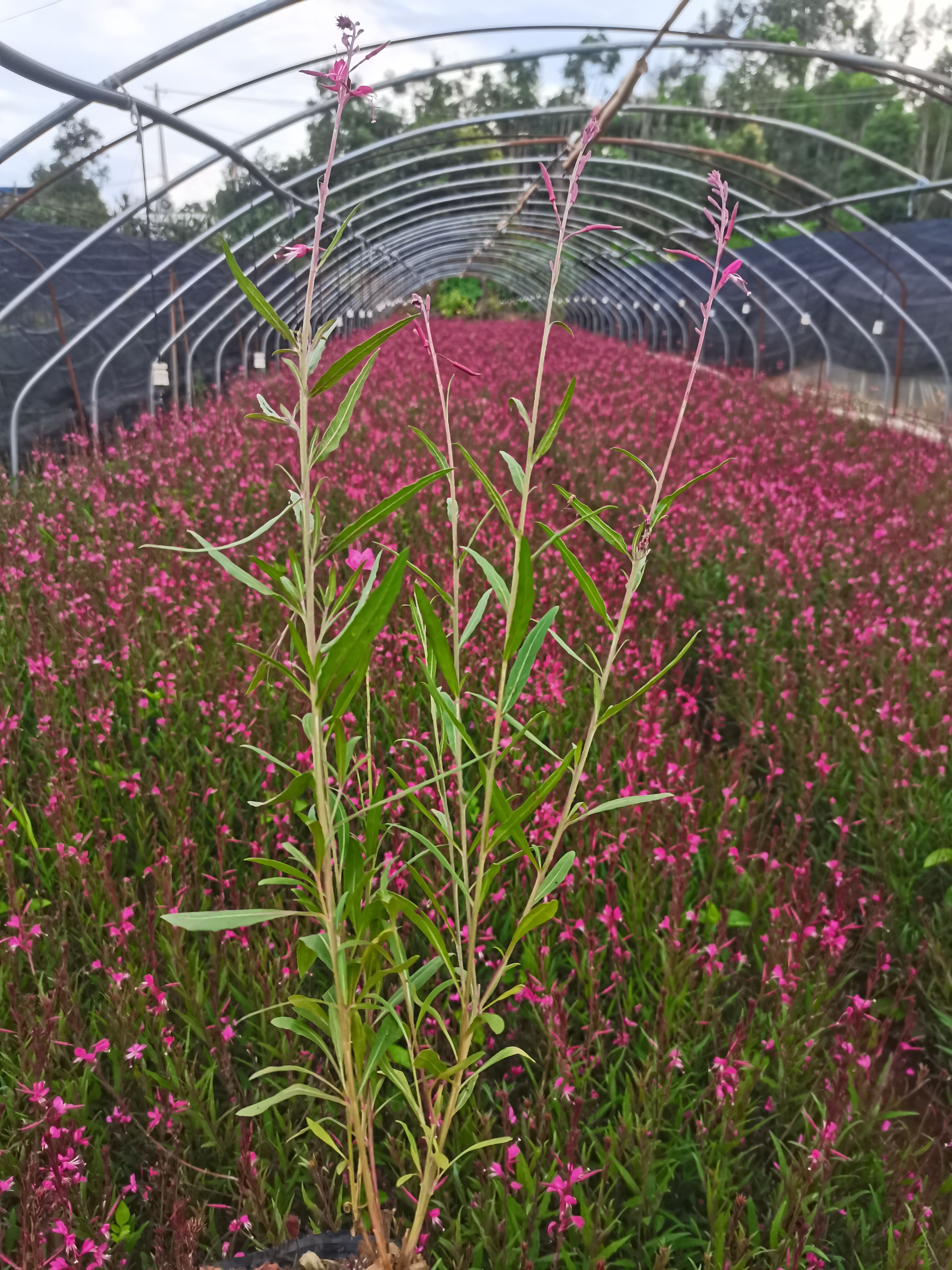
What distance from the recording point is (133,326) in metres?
9.87

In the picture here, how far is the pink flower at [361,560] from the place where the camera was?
953mm

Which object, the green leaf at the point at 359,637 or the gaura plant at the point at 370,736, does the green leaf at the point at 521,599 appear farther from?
the green leaf at the point at 359,637

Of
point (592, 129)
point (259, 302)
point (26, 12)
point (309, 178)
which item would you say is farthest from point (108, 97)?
point (309, 178)

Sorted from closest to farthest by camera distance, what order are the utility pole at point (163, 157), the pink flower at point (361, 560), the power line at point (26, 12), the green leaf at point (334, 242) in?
the green leaf at point (334, 242) → the pink flower at point (361, 560) → the power line at point (26, 12) → the utility pole at point (163, 157)

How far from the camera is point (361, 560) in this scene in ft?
3.15

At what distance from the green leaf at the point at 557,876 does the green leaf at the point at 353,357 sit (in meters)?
0.65

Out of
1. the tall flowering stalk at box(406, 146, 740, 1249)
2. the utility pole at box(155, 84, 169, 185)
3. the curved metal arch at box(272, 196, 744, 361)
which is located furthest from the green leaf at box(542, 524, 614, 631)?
the curved metal arch at box(272, 196, 744, 361)

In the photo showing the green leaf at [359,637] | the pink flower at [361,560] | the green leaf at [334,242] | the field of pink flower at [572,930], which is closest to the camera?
the green leaf at [334,242]

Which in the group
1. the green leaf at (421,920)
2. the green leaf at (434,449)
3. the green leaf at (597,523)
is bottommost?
the green leaf at (421,920)

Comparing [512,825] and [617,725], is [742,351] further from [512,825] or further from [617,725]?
[512,825]

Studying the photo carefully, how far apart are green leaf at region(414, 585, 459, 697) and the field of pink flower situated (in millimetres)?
111

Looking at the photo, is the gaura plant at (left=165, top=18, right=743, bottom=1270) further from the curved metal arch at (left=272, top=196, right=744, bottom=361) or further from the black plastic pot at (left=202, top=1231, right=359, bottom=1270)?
the curved metal arch at (left=272, top=196, right=744, bottom=361)

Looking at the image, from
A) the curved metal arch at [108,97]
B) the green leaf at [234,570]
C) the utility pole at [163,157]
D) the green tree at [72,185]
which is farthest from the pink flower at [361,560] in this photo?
the utility pole at [163,157]

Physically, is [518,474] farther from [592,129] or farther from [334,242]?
[592,129]
